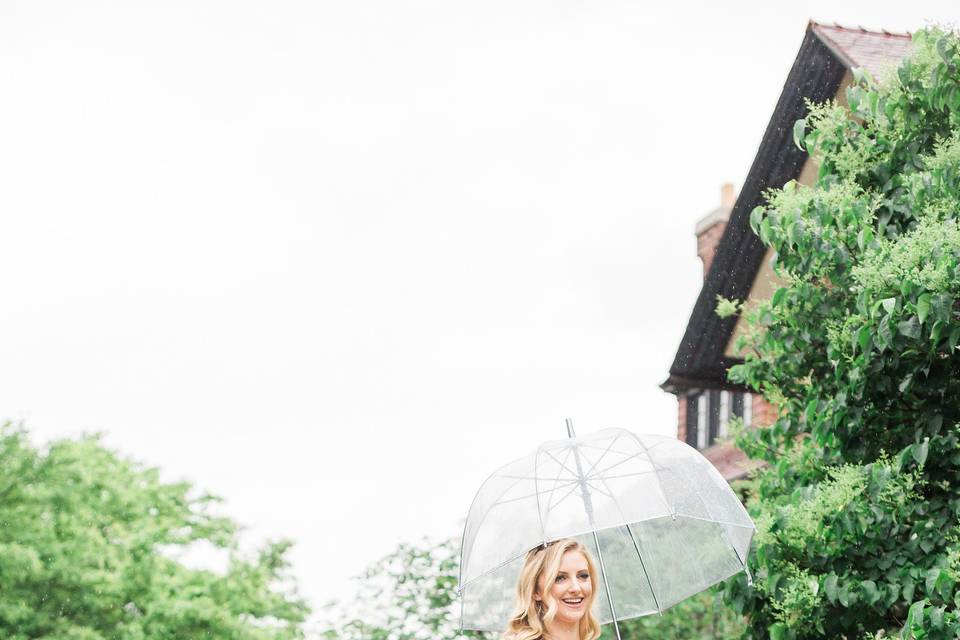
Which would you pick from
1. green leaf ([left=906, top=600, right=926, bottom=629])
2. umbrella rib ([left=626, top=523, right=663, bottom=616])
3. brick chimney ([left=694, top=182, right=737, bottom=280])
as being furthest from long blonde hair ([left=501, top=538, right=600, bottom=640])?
brick chimney ([left=694, top=182, right=737, bottom=280])

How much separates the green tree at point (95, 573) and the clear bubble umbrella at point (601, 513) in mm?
15728

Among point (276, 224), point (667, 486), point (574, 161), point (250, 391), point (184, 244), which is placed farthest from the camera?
point (574, 161)

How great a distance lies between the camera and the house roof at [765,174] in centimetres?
1335

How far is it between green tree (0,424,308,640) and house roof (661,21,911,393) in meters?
10.5

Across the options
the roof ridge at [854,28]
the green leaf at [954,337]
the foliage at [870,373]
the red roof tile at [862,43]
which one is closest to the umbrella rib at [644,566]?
the foliage at [870,373]

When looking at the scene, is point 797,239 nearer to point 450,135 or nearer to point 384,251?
point 384,251

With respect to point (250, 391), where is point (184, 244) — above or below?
above

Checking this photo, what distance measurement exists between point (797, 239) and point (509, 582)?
3.10m

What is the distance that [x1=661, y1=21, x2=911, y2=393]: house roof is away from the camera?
43.8 feet

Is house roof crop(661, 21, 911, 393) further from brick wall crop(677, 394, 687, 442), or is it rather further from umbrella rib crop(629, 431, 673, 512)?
umbrella rib crop(629, 431, 673, 512)

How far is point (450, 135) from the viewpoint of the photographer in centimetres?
11650

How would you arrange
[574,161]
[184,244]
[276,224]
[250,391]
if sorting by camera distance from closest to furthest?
[250,391], [184,244], [276,224], [574,161]

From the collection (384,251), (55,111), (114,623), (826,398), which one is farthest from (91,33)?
(826,398)

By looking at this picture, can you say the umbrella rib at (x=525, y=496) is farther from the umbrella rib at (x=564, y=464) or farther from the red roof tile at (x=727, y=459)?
the red roof tile at (x=727, y=459)
